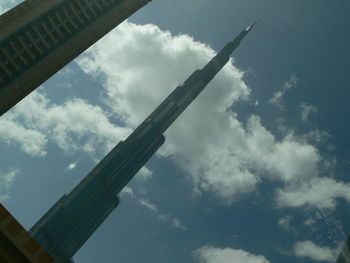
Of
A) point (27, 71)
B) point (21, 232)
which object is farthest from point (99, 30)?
point (21, 232)

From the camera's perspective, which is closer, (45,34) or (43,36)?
(43,36)

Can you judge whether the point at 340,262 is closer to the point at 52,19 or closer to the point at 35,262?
the point at 35,262

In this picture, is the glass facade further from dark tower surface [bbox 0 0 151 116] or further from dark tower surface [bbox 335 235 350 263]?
dark tower surface [bbox 335 235 350 263]

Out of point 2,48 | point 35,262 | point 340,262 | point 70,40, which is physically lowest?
point 35,262

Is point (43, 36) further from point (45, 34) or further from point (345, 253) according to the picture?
point (345, 253)

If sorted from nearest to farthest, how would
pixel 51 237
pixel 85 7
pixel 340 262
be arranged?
pixel 340 262 → pixel 85 7 → pixel 51 237

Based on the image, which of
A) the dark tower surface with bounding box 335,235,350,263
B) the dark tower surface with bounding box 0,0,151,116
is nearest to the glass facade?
the dark tower surface with bounding box 0,0,151,116

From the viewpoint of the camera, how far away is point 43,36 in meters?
96.9

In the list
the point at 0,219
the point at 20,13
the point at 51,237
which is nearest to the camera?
the point at 0,219

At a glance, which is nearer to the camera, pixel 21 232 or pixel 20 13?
pixel 21 232

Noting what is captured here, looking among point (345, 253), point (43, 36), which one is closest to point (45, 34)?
point (43, 36)

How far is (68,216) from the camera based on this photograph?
19562 cm

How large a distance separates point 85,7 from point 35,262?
100114 mm

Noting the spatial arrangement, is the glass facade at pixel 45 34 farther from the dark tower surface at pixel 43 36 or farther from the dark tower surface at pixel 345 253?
the dark tower surface at pixel 345 253
